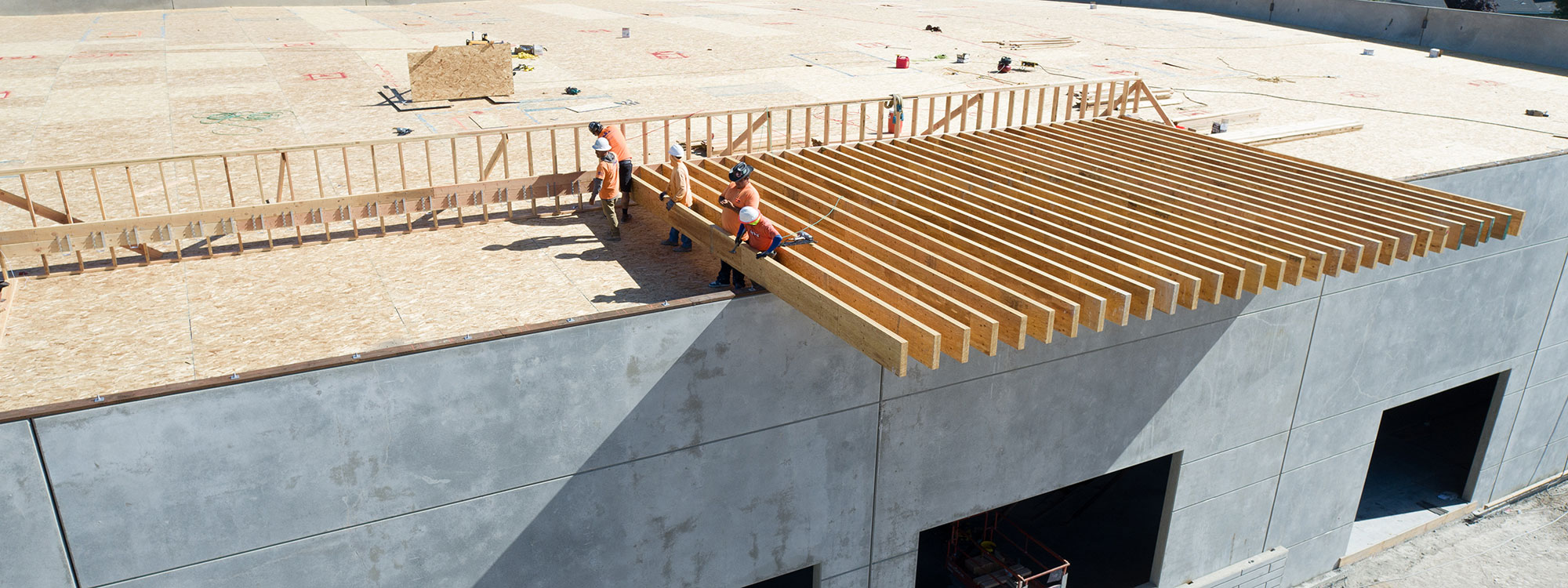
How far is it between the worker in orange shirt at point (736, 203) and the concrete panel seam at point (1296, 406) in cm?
926

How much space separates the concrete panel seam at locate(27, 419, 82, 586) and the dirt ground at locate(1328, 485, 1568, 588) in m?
18.9

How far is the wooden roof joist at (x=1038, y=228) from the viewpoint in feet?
31.9

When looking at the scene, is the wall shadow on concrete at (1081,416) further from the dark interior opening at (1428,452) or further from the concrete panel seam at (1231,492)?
the dark interior opening at (1428,452)

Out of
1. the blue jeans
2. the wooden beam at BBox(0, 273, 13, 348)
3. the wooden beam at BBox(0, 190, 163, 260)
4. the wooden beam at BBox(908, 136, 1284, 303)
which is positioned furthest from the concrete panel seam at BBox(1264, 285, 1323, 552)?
the wooden beam at BBox(0, 273, 13, 348)

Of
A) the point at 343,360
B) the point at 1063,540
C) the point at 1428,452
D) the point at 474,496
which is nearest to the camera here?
the point at 343,360

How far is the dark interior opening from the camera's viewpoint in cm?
2042

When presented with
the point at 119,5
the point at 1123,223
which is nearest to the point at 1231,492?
the point at 1123,223

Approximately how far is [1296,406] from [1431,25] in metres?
27.0

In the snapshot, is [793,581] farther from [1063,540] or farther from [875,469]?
[1063,540]

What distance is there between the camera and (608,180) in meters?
13.1

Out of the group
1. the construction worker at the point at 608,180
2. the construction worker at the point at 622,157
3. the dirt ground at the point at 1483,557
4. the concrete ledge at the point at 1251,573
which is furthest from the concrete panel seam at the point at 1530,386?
the construction worker at the point at 608,180

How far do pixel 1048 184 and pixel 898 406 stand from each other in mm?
4394

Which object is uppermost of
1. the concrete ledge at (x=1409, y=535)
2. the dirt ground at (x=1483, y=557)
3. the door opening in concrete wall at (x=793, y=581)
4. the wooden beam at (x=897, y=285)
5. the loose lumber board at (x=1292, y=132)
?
the wooden beam at (x=897, y=285)

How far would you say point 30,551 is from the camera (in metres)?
8.38
